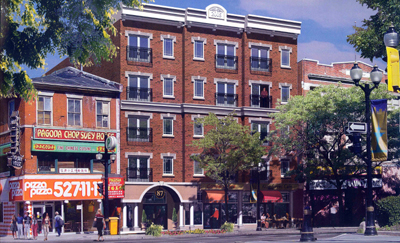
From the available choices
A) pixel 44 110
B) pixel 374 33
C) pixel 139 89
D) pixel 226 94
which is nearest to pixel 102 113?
pixel 139 89

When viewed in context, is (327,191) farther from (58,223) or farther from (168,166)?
(58,223)

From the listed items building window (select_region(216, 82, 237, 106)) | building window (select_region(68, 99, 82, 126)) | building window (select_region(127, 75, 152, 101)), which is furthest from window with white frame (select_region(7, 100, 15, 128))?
building window (select_region(216, 82, 237, 106))

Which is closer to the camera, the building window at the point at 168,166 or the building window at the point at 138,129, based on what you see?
the building window at the point at 138,129

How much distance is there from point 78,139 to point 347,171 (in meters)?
22.8

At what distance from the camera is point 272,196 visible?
5069 centimetres

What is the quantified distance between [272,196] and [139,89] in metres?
15.9

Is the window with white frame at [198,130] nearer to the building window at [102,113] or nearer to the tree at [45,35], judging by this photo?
the building window at [102,113]

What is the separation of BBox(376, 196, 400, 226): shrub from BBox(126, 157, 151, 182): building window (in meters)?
22.9

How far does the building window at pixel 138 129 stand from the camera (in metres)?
46.3

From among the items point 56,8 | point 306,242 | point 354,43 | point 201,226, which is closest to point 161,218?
point 201,226

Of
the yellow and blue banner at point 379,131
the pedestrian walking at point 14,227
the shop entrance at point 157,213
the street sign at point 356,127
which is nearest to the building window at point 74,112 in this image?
the pedestrian walking at point 14,227

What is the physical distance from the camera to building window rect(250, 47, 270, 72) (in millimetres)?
52375

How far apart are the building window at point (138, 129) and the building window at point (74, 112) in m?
4.64

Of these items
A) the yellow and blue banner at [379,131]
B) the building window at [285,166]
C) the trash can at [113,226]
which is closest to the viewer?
the yellow and blue banner at [379,131]
